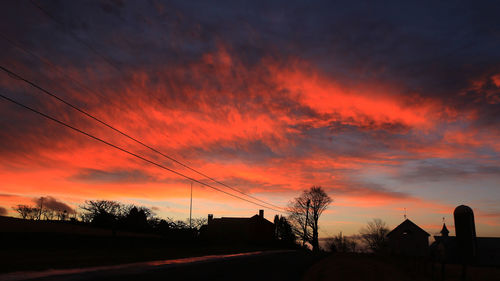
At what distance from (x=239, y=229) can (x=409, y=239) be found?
47.6 m

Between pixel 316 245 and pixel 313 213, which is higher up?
pixel 313 213

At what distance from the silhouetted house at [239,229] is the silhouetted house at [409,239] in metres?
36.3

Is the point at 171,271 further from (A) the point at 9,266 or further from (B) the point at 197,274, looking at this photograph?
(A) the point at 9,266

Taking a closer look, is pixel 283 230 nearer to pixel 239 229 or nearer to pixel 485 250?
pixel 239 229

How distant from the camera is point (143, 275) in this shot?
619 inches

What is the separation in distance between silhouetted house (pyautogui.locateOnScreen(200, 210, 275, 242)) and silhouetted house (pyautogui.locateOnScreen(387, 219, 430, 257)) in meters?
36.3

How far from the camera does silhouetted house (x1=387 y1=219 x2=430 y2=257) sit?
3718 inches

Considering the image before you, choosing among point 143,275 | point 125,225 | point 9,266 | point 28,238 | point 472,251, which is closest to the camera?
point 472,251

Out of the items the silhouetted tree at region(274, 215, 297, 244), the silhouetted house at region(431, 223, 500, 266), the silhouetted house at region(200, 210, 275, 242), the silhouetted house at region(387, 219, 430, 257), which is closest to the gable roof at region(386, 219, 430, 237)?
the silhouetted house at region(387, 219, 430, 257)

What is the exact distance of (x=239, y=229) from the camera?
82.2m

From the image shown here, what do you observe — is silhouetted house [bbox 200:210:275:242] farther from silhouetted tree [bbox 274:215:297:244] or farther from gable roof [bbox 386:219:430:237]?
gable roof [bbox 386:219:430:237]

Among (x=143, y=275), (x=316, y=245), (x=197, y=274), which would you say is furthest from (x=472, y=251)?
(x=316, y=245)

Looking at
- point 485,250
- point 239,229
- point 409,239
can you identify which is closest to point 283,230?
point 239,229

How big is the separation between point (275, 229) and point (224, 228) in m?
19.2
